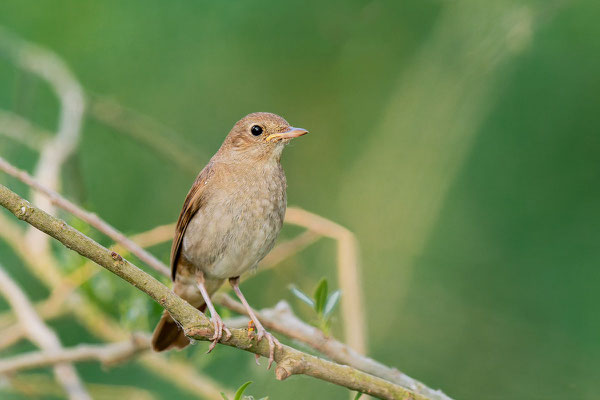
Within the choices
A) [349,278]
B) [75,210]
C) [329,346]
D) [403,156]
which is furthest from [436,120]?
[75,210]

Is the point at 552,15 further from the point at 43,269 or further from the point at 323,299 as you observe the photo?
the point at 43,269

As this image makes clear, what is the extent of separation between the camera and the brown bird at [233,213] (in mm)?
3451

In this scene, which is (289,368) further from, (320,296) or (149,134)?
(149,134)

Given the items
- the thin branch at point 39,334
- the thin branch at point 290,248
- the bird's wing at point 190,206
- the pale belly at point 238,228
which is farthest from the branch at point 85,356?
the thin branch at point 290,248

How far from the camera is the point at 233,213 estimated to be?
346 cm

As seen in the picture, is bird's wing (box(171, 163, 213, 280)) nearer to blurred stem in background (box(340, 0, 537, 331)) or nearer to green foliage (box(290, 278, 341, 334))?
green foliage (box(290, 278, 341, 334))

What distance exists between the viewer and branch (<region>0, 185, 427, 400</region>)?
6.76 ft

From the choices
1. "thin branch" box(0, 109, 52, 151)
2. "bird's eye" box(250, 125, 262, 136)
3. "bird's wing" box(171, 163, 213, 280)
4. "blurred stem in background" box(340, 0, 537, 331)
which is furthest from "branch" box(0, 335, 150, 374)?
"blurred stem in background" box(340, 0, 537, 331)

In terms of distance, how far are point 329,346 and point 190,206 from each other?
105 centimetres

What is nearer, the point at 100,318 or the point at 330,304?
the point at 330,304

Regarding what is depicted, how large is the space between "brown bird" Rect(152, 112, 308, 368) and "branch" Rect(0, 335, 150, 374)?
9 centimetres

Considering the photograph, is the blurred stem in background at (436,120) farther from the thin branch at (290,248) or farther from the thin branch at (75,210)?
the thin branch at (75,210)

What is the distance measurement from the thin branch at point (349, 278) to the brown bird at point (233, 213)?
0.94 ft

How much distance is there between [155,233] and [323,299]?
1298 millimetres
